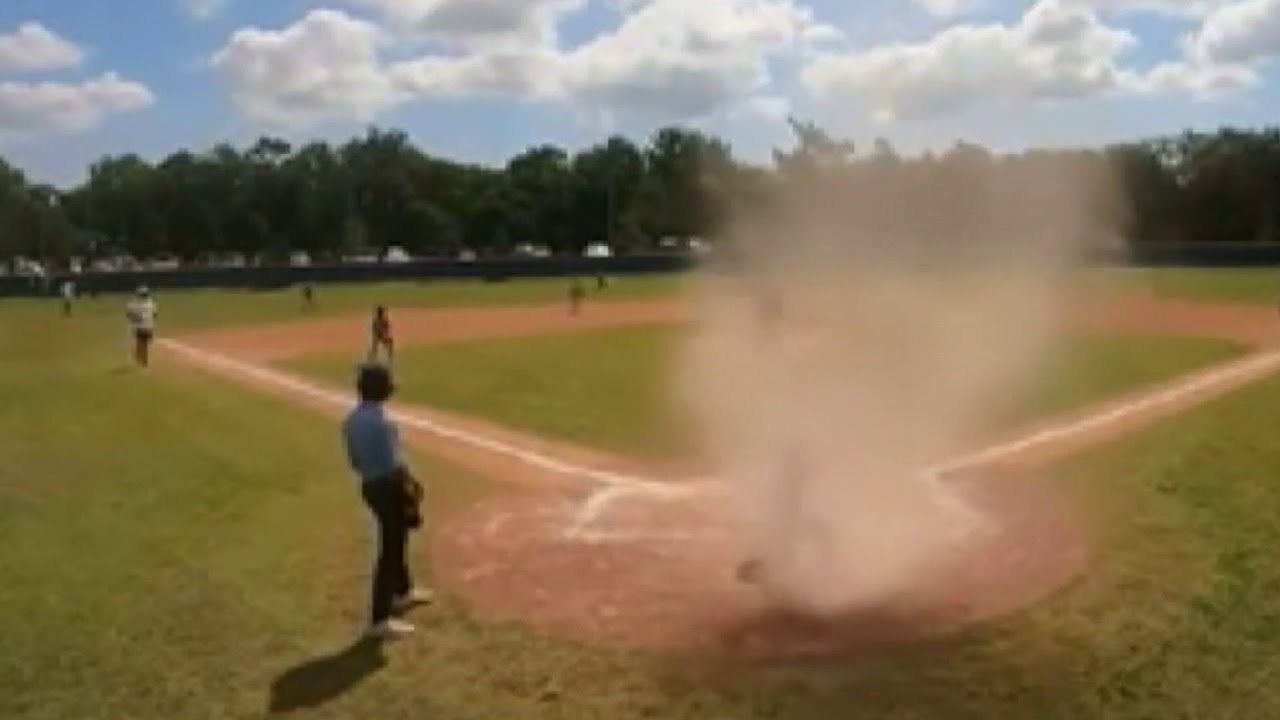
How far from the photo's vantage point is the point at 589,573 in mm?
12258

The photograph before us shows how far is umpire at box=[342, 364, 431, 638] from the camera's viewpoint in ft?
34.7

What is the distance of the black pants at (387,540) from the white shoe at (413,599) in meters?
0.27

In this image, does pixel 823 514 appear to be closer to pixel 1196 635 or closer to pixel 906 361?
pixel 906 361

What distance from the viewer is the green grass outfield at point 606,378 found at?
22.6 metres

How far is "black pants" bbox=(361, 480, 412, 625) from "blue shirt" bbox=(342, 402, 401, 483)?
118 mm

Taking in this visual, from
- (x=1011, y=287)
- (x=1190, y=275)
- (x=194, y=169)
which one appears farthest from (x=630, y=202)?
(x=1011, y=287)

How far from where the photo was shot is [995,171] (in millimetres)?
12492

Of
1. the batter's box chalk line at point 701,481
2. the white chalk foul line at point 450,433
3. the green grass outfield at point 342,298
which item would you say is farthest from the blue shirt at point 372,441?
the green grass outfield at point 342,298

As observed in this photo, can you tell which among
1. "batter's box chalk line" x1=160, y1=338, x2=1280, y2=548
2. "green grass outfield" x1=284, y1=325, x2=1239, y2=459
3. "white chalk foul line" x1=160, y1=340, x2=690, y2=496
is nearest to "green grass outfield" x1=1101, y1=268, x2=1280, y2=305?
"green grass outfield" x1=284, y1=325, x2=1239, y2=459

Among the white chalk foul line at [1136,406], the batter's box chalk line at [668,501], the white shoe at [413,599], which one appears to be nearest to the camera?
the white shoe at [413,599]

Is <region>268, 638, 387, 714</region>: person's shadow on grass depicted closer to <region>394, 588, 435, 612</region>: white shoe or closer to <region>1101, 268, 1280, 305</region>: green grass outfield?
<region>394, 588, 435, 612</region>: white shoe

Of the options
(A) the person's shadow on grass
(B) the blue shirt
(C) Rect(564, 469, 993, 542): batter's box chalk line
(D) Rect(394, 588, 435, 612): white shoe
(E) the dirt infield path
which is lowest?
(A) the person's shadow on grass

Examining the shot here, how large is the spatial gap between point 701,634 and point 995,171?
16.2ft

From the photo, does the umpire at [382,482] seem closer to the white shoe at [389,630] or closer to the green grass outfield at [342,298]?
the white shoe at [389,630]
